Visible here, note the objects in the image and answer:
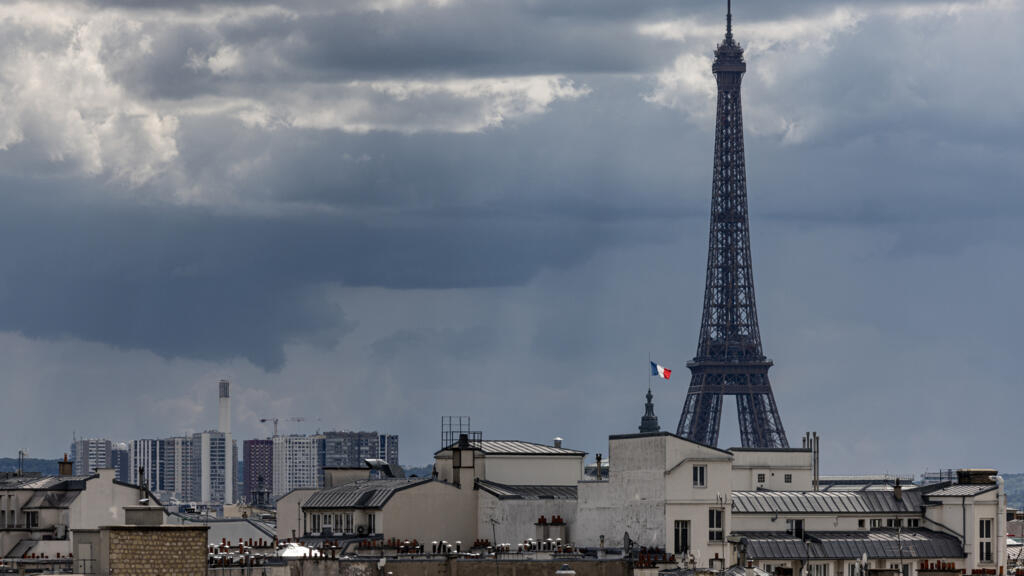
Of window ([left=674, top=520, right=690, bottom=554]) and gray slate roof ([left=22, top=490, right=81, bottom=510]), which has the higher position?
gray slate roof ([left=22, top=490, right=81, bottom=510])

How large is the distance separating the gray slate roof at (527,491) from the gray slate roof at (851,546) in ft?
28.8

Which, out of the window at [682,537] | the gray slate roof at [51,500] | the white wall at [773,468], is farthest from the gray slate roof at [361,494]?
the white wall at [773,468]

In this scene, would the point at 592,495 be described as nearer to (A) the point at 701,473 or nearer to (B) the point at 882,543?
(A) the point at 701,473

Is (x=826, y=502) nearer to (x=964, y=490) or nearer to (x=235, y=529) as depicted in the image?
(x=964, y=490)

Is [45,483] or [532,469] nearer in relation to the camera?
[532,469]

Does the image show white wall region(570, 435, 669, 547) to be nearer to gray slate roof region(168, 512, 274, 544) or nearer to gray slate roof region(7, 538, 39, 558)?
gray slate roof region(7, 538, 39, 558)

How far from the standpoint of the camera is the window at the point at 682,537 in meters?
108

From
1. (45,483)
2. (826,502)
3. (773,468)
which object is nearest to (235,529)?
(45,483)

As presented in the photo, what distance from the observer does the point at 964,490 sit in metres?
132

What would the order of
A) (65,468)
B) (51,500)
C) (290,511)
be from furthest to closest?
(65,468)
(290,511)
(51,500)

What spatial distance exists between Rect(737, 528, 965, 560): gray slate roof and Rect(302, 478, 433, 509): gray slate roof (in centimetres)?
1713

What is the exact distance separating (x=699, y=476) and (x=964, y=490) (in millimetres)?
27662

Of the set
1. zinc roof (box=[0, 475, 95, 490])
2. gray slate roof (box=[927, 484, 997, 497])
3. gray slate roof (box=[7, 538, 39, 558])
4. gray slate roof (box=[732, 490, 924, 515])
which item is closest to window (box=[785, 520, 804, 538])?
gray slate roof (box=[732, 490, 924, 515])

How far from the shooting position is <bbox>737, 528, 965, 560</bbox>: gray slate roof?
125062 mm
